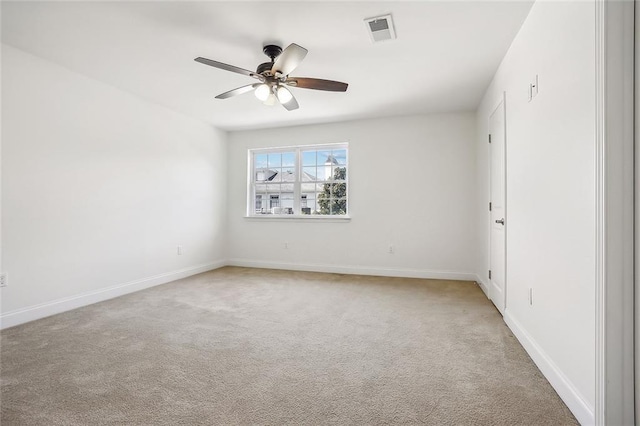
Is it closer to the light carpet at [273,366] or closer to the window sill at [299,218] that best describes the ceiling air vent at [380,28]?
the light carpet at [273,366]

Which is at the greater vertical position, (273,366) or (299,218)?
(299,218)

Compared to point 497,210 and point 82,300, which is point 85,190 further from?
point 497,210

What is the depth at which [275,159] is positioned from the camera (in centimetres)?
546

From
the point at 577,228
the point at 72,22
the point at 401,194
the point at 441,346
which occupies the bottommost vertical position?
the point at 441,346

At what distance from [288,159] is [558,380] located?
4.54m

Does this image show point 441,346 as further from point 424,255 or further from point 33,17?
point 33,17

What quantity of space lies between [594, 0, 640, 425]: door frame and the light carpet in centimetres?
32

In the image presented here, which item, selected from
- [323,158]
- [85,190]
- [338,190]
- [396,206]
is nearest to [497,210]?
[396,206]

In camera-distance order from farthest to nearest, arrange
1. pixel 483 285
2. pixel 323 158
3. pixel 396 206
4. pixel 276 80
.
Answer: pixel 323 158
pixel 396 206
pixel 483 285
pixel 276 80

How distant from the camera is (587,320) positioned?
4.59ft

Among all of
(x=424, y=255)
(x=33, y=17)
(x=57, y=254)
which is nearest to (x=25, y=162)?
(x=57, y=254)

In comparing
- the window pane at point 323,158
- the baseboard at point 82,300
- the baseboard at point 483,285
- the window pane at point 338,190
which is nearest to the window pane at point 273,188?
the window pane at point 323,158

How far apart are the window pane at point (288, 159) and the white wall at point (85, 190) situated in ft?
4.74

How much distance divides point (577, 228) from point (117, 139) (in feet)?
14.0
